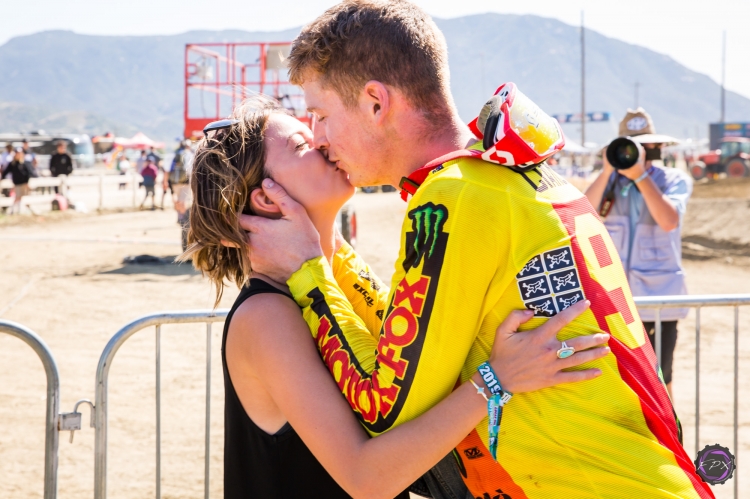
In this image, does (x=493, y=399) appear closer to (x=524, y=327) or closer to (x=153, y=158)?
(x=524, y=327)

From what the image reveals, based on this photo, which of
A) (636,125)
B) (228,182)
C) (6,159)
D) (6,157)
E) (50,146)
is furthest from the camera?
(50,146)

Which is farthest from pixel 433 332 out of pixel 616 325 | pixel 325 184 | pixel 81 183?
pixel 81 183

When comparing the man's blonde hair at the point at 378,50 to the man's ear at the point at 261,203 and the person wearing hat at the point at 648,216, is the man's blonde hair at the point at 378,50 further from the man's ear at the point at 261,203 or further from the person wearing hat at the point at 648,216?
the person wearing hat at the point at 648,216

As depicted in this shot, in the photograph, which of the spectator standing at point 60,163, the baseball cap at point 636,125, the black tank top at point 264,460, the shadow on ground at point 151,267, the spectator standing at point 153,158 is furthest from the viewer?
the spectator standing at point 153,158

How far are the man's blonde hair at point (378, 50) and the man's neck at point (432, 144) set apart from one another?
0.05 m

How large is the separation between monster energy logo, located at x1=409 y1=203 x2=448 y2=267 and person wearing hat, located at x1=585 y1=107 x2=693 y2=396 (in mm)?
3538

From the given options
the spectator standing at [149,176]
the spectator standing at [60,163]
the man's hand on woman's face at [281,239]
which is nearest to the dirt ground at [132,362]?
the man's hand on woman's face at [281,239]

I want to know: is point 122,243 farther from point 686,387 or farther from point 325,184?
point 325,184

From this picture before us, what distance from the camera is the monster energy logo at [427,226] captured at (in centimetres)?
146

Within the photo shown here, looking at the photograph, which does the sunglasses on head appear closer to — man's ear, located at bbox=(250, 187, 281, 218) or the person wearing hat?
man's ear, located at bbox=(250, 187, 281, 218)

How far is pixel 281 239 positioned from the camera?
1846 mm

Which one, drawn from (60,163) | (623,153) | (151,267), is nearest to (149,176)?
(60,163)

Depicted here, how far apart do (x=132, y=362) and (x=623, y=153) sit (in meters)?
5.23

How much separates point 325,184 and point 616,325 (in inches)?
33.2
